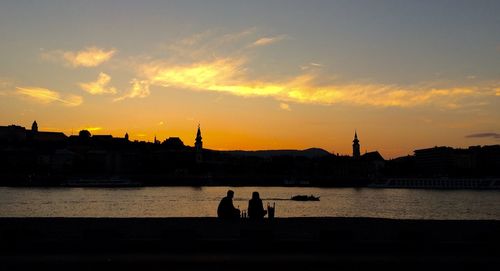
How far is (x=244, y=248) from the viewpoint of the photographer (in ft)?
52.7

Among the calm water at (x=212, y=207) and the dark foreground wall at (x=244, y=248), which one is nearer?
the dark foreground wall at (x=244, y=248)

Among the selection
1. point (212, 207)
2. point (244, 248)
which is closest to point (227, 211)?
point (244, 248)

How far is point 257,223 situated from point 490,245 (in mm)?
7908

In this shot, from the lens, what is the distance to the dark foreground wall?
13.6 meters

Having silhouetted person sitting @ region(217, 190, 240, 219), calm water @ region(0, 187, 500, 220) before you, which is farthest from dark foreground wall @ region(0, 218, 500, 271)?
calm water @ region(0, 187, 500, 220)

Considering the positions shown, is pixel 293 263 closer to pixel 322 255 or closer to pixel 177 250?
pixel 322 255

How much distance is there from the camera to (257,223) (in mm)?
21344

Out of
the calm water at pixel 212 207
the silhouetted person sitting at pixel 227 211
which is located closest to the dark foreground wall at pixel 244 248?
the silhouetted person sitting at pixel 227 211

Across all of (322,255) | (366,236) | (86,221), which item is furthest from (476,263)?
(86,221)

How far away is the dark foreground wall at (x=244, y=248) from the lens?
1365 cm

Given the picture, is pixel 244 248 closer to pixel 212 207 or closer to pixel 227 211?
pixel 227 211

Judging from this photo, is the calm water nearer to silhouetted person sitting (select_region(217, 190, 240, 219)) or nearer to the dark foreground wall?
silhouetted person sitting (select_region(217, 190, 240, 219))

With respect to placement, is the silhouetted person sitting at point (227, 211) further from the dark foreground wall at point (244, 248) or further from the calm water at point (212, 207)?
the calm water at point (212, 207)

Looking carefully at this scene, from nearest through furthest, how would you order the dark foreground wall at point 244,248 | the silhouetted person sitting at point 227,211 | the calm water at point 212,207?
the dark foreground wall at point 244,248 < the silhouetted person sitting at point 227,211 < the calm water at point 212,207
